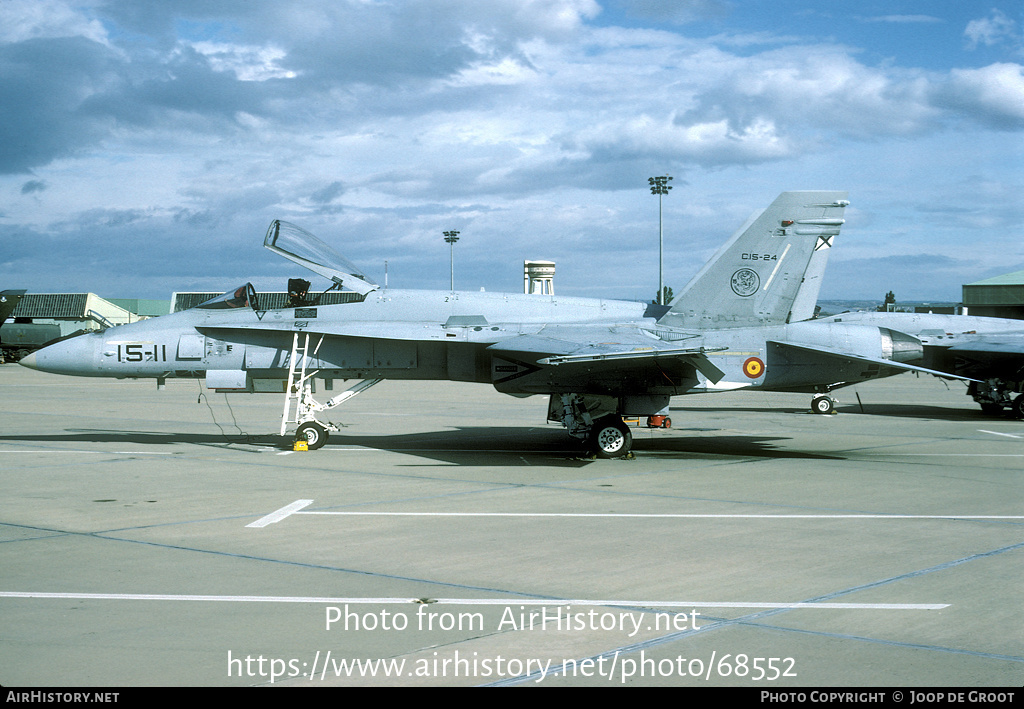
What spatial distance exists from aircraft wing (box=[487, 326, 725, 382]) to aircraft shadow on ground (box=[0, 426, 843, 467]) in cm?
175

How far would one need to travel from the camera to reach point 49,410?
24.1m

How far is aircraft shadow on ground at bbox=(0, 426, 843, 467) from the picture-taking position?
48.2 ft

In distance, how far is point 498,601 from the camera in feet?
19.9

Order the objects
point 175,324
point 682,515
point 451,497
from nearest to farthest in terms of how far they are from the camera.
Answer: point 682,515
point 451,497
point 175,324

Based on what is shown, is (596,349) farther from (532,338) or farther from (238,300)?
(238,300)

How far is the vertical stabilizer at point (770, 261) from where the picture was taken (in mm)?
14734

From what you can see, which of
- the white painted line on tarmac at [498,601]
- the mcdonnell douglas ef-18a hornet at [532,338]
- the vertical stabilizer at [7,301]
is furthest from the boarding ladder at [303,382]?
the vertical stabilizer at [7,301]

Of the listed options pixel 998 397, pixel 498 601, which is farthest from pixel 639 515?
pixel 998 397

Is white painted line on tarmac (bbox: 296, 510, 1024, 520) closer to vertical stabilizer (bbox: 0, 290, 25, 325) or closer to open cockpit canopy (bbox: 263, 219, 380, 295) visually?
open cockpit canopy (bbox: 263, 219, 380, 295)

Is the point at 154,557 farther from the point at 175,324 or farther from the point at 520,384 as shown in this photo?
the point at 175,324

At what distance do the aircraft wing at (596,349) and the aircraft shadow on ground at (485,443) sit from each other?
175cm

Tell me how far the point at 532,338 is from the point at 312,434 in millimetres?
4300
